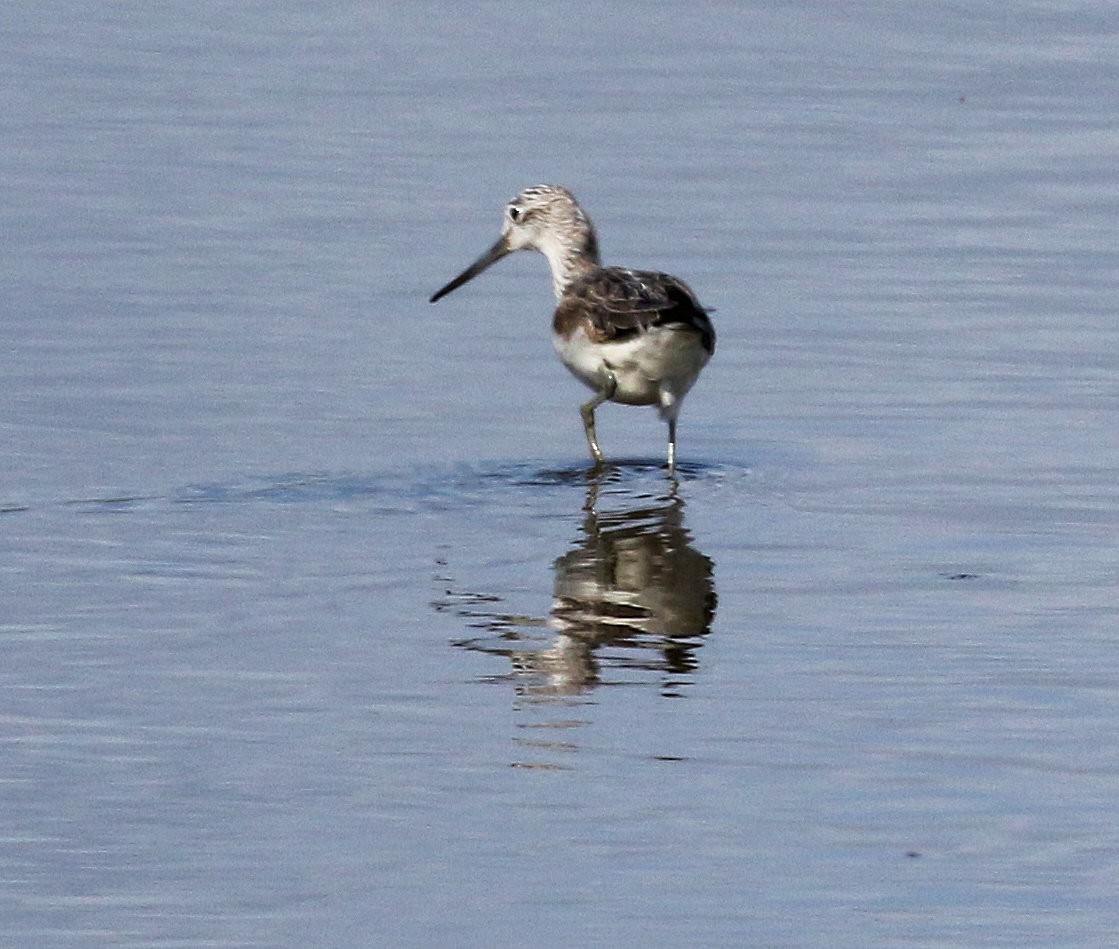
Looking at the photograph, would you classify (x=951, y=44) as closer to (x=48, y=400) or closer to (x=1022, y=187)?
(x=1022, y=187)

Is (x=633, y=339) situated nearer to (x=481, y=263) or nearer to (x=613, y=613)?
(x=481, y=263)

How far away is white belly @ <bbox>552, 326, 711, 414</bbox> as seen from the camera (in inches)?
389

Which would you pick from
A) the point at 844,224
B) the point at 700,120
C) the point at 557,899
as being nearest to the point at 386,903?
the point at 557,899

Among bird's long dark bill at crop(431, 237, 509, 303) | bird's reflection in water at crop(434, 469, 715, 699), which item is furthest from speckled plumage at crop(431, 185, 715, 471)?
bird's long dark bill at crop(431, 237, 509, 303)

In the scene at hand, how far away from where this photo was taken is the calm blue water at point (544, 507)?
550 centimetres

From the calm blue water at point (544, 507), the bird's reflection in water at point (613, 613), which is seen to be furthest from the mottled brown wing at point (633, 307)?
the bird's reflection in water at point (613, 613)

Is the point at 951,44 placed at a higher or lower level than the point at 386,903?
higher

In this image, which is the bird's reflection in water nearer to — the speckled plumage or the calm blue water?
the calm blue water

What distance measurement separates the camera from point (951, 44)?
1802cm

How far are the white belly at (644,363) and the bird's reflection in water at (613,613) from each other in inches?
32.4

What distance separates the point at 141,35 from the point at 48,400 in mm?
8419

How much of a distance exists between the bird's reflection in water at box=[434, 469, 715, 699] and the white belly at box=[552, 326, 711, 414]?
82 centimetres

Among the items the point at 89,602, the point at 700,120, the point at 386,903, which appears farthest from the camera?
the point at 700,120

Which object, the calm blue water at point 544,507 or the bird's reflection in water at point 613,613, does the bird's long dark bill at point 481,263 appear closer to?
the calm blue water at point 544,507
